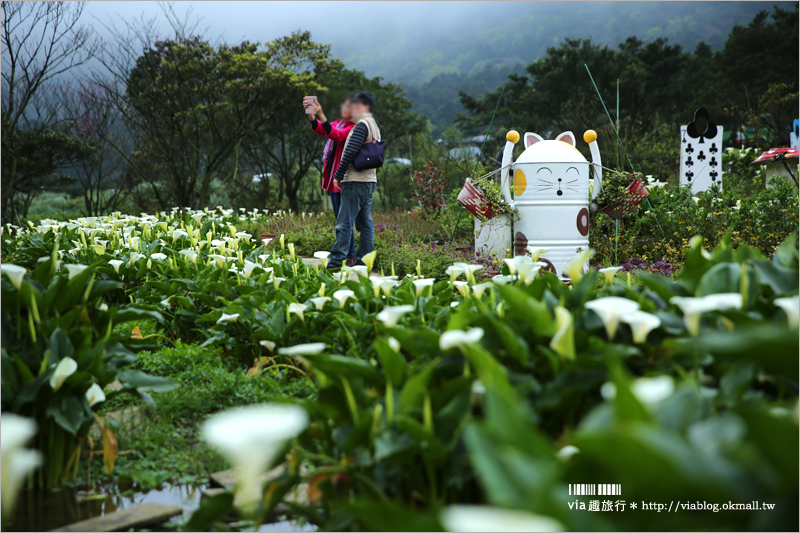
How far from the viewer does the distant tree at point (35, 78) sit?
961 cm

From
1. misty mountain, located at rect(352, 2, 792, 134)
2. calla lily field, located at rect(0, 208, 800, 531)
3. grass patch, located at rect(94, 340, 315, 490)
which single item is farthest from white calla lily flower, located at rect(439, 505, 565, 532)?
misty mountain, located at rect(352, 2, 792, 134)

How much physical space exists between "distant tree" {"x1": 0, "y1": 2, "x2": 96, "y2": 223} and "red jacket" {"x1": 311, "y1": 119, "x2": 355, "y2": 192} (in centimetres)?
716

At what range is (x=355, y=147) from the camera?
198 inches

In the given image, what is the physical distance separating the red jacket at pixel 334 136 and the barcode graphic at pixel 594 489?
4.48 m

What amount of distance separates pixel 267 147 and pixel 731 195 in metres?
11.9

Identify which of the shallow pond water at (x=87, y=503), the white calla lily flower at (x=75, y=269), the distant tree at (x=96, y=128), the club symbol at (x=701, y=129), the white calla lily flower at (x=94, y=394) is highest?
the distant tree at (x=96, y=128)

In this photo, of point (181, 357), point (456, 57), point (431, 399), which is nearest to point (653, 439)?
point (431, 399)

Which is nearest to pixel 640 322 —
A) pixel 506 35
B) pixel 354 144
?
pixel 354 144

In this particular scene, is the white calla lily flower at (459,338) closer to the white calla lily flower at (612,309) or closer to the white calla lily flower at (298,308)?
the white calla lily flower at (612,309)

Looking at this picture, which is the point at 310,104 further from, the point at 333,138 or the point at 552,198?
the point at 552,198

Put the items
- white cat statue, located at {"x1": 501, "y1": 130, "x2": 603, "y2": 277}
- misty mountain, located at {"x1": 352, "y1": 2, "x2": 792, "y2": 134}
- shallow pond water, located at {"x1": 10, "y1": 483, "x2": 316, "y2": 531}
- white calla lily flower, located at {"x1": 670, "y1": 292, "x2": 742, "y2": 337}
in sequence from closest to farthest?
white calla lily flower, located at {"x1": 670, "y1": 292, "x2": 742, "y2": 337} < shallow pond water, located at {"x1": 10, "y1": 483, "x2": 316, "y2": 531} < white cat statue, located at {"x1": 501, "y1": 130, "x2": 603, "y2": 277} < misty mountain, located at {"x1": 352, "y1": 2, "x2": 792, "y2": 134}

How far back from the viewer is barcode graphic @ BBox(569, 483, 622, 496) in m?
0.86

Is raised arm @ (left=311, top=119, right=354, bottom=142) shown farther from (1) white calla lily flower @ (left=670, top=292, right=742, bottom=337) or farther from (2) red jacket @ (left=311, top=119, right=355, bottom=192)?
(1) white calla lily flower @ (left=670, top=292, right=742, bottom=337)

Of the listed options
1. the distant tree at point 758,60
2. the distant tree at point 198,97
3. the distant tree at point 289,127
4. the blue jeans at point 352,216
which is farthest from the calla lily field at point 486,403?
the distant tree at point 758,60
